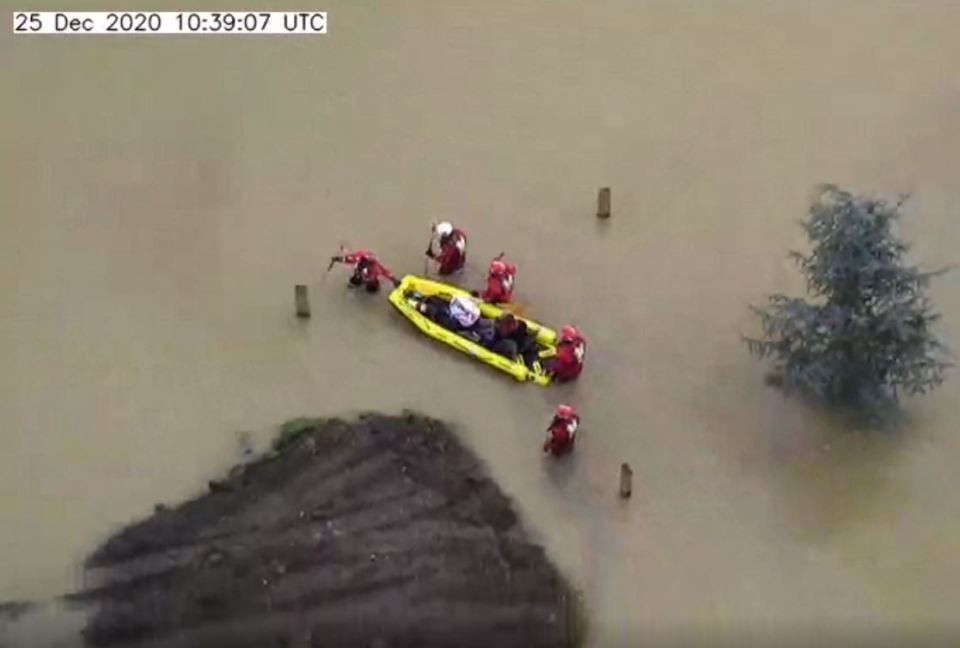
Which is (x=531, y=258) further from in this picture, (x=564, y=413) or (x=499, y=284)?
(x=564, y=413)

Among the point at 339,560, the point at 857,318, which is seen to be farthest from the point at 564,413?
the point at 857,318

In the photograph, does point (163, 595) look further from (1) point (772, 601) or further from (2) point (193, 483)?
(1) point (772, 601)

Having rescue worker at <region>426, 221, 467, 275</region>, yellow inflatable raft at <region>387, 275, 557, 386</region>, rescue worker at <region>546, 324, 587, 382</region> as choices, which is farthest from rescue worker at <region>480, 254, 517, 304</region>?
rescue worker at <region>546, 324, 587, 382</region>

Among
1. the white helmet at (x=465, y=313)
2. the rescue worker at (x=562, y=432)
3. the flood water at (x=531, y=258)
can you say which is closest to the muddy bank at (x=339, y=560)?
the flood water at (x=531, y=258)

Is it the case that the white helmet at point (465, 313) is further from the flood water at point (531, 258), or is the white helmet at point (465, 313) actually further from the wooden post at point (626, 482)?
the wooden post at point (626, 482)

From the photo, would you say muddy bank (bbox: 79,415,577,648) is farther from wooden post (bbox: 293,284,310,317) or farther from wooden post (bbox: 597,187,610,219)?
wooden post (bbox: 597,187,610,219)

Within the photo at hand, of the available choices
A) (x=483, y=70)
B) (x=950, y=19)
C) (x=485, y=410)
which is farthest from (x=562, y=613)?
(x=950, y=19)
